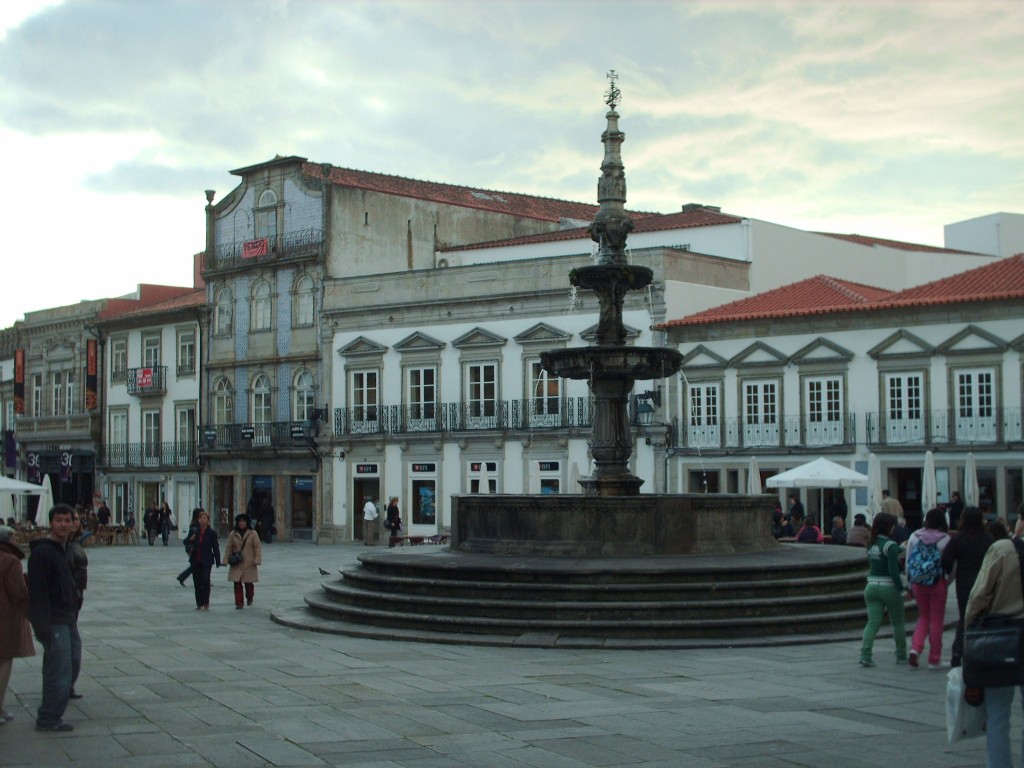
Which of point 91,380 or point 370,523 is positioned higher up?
point 91,380

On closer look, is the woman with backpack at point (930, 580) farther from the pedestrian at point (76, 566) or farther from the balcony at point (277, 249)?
the balcony at point (277, 249)

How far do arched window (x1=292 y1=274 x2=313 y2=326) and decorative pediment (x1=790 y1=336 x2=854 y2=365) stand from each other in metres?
17.4

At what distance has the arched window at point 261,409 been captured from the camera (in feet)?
161

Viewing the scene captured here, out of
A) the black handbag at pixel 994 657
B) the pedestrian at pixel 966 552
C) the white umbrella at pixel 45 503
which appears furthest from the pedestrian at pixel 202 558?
the white umbrella at pixel 45 503

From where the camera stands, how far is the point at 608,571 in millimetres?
15695

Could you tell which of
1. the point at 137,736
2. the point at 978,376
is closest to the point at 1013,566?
the point at 137,736

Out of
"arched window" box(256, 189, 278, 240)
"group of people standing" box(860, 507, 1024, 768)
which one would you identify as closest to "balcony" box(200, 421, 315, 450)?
"arched window" box(256, 189, 278, 240)

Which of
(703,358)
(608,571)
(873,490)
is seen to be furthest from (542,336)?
(608,571)

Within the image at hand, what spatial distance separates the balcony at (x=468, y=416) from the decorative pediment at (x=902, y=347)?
8370mm

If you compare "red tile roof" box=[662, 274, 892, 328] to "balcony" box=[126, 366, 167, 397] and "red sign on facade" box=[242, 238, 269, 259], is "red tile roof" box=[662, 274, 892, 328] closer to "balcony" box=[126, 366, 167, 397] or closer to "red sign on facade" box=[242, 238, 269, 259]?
"red sign on facade" box=[242, 238, 269, 259]

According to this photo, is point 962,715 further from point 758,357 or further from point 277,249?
point 277,249

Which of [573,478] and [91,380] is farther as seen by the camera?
[91,380]

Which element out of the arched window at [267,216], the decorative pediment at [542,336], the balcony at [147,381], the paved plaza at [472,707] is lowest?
the paved plaza at [472,707]

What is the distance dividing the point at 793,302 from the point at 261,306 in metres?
19.6
